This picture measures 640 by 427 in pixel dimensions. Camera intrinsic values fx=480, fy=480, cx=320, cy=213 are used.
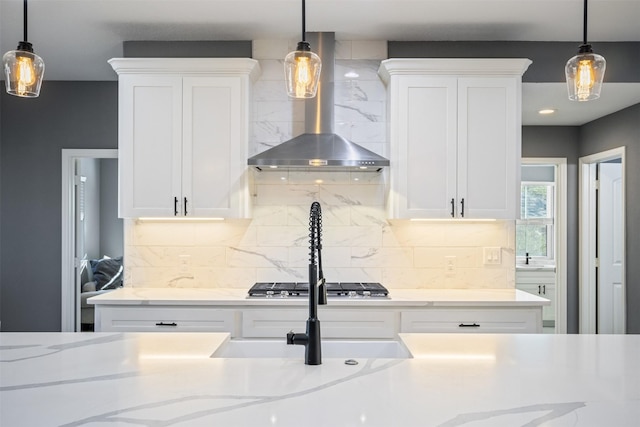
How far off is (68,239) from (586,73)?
4287 mm

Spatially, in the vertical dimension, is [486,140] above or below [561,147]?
below

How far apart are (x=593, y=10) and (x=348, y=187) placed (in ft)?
6.26

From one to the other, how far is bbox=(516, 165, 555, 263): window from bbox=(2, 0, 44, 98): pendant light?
6078mm

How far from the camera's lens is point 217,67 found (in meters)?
3.19

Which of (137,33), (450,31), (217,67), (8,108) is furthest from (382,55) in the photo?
(8,108)

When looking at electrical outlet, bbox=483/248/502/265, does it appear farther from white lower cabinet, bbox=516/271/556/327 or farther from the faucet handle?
white lower cabinet, bbox=516/271/556/327

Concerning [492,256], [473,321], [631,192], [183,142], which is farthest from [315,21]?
[631,192]

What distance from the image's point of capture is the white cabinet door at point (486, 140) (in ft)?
10.5

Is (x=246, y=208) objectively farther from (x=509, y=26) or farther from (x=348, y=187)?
(x=509, y=26)

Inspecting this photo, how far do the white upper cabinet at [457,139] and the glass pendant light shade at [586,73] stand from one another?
4.39 feet

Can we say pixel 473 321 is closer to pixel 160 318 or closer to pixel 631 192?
pixel 160 318

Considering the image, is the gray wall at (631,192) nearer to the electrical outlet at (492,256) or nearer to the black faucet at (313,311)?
the electrical outlet at (492,256)

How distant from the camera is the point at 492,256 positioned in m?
Result: 3.53

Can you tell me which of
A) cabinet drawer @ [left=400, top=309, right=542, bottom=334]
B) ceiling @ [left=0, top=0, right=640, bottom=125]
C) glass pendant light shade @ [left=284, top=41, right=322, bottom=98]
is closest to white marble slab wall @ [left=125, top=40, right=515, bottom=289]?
ceiling @ [left=0, top=0, right=640, bottom=125]
